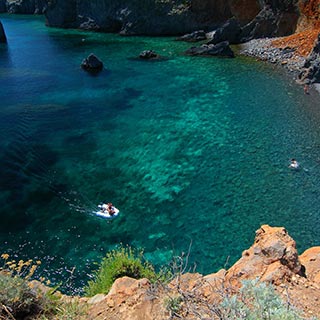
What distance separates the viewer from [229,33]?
51.8 meters

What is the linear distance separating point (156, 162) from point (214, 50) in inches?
1117

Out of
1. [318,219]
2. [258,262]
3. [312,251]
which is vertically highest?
[258,262]

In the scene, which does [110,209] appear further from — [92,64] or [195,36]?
[195,36]

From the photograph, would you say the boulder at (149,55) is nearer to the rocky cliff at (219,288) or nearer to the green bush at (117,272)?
the green bush at (117,272)

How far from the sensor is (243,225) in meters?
17.8

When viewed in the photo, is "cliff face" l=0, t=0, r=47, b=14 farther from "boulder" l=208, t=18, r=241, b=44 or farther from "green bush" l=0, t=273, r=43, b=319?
"green bush" l=0, t=273, r=43, b=319

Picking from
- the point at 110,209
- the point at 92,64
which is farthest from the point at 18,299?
the point at 92,64

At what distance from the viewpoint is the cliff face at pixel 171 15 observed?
49906 millimetres

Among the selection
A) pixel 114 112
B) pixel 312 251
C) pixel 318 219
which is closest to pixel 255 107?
pixel 114 112

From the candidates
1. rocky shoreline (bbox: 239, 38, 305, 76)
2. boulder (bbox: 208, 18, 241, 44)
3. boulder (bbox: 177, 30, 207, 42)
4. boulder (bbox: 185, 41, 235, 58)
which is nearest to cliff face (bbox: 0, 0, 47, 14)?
boulder (bbox: 177, 30, 207, 42)

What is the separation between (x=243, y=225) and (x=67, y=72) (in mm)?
34423

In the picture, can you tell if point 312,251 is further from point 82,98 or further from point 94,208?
point 82,98

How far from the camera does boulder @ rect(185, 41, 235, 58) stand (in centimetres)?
4619

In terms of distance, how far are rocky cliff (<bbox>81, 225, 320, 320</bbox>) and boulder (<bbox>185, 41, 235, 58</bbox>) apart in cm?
3972
